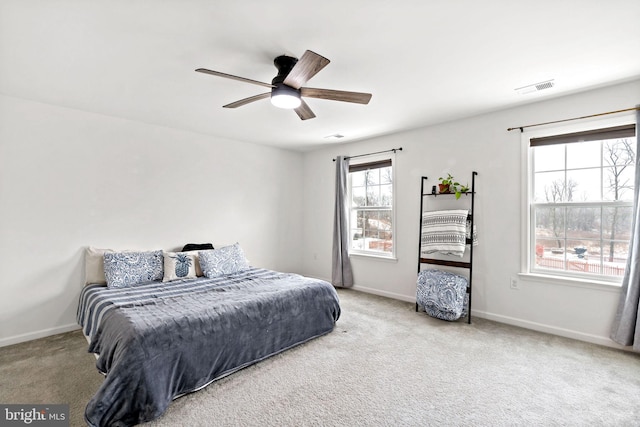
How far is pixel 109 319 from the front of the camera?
2.34 meters

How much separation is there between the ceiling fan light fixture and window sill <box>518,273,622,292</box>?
10.00ft

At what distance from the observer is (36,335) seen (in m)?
3.12

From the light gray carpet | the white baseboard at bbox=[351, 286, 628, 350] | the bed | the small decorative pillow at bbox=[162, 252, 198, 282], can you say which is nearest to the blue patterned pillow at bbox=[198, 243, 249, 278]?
the small decorative pillow at bbox=[162, 252, 198, 282]

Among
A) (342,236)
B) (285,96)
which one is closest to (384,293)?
(342,236)

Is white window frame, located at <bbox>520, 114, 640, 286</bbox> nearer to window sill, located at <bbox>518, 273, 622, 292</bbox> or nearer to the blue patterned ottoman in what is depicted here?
window sill, located at <bbox>518, 273, 622, 292</bbox>

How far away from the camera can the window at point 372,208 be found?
4688mm

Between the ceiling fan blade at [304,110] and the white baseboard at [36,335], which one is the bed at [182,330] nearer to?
the white baseboard at [36,335]

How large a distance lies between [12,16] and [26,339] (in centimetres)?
297

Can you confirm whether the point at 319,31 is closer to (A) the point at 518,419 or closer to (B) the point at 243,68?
(B) the point at 243,68

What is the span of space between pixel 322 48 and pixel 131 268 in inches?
116

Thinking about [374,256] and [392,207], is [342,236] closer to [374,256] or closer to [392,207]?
[374,256]

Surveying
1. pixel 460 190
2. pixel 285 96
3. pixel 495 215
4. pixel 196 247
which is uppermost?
pixel 285 96

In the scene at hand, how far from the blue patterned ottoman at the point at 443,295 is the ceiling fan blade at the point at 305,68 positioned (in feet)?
8.92

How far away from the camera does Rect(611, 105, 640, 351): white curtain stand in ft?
8.69
